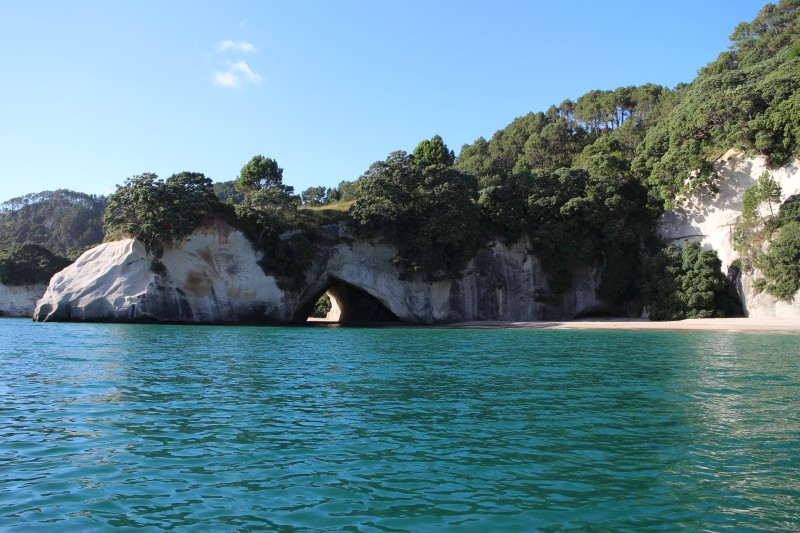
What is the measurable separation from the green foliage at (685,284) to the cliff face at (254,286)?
599 cm

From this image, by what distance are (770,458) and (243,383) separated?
10664 mm

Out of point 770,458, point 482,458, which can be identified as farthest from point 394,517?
point 770,458

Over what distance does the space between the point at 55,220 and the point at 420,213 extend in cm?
9137

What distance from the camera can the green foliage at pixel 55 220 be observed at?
338ft

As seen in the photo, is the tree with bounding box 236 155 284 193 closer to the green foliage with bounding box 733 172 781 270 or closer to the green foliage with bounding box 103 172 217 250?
the green foliage with bounding box 103 172 217 250

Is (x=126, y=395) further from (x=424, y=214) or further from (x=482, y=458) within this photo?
(x=424, y=214)

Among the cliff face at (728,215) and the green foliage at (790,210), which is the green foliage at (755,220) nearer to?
the green foliage at (790,210)

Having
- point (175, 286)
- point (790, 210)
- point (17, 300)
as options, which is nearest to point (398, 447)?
point (790, 210)

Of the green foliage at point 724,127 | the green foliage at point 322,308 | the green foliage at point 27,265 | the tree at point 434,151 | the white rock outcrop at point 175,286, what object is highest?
the tree at point 434,151

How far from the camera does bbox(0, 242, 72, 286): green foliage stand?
6931cm

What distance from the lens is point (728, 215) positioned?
43.0 meters

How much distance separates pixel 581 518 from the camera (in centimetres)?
611

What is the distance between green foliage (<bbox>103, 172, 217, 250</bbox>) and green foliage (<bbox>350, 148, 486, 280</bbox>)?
11.3 m

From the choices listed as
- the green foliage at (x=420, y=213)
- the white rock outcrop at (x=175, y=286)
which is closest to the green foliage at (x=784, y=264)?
the green foliage at (x=420, y=213)
